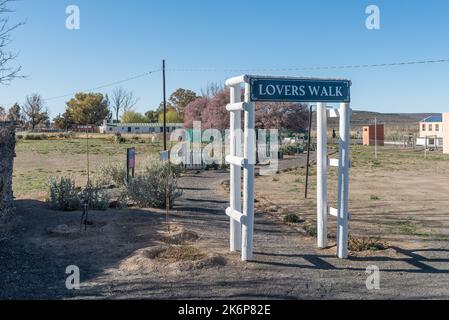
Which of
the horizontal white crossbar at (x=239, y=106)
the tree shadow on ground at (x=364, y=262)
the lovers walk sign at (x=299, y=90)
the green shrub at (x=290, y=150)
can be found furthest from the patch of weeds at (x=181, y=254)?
the green shrub at (x=290, y=150)

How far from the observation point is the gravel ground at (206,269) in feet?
20.1

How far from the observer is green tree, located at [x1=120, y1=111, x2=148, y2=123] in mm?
106188

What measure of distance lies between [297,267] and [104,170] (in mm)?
10933

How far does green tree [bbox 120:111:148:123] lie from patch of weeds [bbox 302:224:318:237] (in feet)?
322

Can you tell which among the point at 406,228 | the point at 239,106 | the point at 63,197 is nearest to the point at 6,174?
the point at 63,197

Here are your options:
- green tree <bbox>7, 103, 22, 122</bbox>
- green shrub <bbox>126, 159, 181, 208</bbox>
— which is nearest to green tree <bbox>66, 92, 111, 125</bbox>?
green tree <bbox>7, 103, 22, 122</bbox>

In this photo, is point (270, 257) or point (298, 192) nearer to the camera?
point (270, 257)

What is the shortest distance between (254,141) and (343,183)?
5.04 feet

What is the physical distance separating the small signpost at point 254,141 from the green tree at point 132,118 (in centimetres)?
9993

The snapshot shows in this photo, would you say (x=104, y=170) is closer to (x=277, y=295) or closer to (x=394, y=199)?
(x=394, y=199)

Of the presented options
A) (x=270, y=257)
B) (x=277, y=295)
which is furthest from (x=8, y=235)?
(x=277, y=295)

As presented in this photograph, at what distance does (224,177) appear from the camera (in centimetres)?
2241

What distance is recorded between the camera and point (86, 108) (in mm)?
99875
